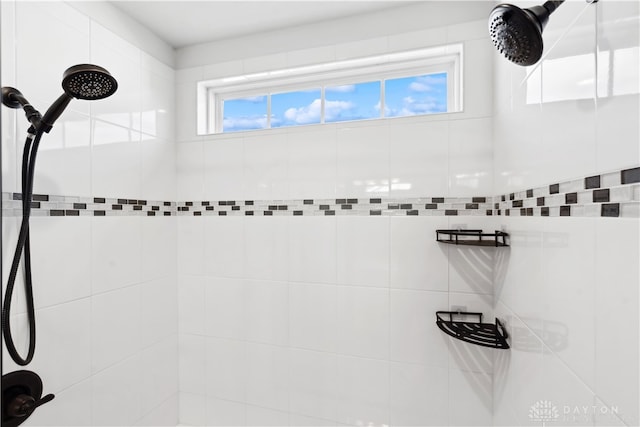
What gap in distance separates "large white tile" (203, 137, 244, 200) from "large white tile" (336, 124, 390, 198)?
518mm

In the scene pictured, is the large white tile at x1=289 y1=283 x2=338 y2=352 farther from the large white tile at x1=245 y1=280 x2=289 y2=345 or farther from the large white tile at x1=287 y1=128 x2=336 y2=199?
the large white tile at x1=287 y1=128 x2=336 y2=199

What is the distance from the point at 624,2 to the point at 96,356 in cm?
188

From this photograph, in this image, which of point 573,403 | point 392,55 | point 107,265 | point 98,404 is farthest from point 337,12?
point 98,404

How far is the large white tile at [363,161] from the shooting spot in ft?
5.11

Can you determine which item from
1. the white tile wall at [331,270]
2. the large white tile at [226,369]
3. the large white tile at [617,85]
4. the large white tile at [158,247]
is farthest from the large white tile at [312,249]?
the large white tile at [617,85]

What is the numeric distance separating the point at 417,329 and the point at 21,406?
4.59 ft

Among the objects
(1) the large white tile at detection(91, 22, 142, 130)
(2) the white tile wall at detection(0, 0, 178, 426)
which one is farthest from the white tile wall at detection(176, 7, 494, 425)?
(1) the large white tile at detection(91, 22, 142, 130)

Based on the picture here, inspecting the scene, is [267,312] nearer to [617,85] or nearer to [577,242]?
[577,242]

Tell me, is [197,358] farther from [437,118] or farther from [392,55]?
[392,55]

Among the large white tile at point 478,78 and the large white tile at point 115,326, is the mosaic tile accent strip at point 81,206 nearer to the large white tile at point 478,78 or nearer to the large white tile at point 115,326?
the large white tile at point 115,326

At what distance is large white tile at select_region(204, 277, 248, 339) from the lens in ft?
5.75

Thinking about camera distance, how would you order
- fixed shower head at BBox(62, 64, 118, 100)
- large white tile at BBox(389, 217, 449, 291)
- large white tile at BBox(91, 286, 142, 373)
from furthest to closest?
large white tile at BBox(389, 217, 449, 291) → large white tile at BBox(91, 286, 142, 373) → fixed shower head at BBox(62, 64, 118, 100)

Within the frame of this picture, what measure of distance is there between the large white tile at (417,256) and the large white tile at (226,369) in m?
0.87

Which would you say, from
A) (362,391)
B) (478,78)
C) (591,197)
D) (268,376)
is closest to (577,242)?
(591,197)
